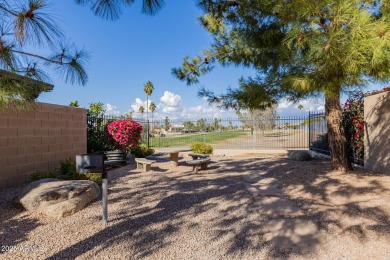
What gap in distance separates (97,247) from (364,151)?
737 centimetres

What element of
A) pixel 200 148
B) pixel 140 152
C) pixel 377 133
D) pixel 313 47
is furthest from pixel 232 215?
pixel 200 148

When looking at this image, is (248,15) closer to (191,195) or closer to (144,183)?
(191,195)

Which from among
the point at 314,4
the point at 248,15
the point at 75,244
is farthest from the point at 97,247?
the point at 248,15

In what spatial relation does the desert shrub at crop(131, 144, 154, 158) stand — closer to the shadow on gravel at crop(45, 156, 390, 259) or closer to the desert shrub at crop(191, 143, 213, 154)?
the desert shrub at crop(191, 143, 213, 154)

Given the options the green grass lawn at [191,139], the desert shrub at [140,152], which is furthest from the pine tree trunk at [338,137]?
the green grass lawn at [191,139]

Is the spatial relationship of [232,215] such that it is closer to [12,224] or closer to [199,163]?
[12,224]

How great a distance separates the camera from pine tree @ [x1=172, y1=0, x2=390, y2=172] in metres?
3.14

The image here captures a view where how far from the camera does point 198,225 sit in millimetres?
3551

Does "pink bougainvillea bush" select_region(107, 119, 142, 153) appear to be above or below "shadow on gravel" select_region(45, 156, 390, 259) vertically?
above

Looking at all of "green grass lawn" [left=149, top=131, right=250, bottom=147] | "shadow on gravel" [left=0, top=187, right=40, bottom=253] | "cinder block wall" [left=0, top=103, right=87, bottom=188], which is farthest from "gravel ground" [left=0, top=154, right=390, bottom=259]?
"green grass lawn" [left=149, top=131, right=250, bottom=147]

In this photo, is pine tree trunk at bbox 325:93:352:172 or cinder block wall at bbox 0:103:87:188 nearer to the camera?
cinder block wall at bbox 0:103:87:188

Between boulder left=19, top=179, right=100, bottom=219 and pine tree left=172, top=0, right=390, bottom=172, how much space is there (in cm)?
357

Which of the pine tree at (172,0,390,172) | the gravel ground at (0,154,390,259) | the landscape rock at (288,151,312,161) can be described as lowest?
the gravel ground at (0,154,390,259)

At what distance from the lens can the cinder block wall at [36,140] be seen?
546 cm
